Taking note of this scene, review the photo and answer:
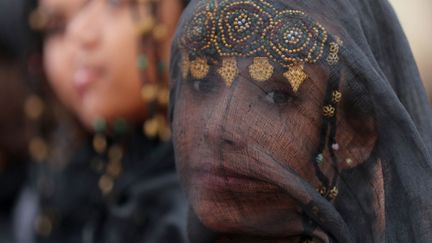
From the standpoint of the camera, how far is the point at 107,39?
1.73 metres

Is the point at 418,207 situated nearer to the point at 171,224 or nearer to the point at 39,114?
the point at 171,224

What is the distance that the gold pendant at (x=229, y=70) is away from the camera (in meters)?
1.13

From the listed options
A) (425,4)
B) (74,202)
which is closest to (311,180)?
(74,202)

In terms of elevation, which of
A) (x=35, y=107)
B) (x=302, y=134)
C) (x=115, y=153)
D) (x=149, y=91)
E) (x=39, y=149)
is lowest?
(x=39, y=149)

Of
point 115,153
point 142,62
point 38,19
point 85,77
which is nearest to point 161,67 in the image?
point 142,62

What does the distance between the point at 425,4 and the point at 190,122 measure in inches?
103

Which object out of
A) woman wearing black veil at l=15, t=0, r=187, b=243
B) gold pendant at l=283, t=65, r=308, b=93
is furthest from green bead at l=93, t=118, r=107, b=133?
gold pendant at l=283, t=65, r=308, b=93

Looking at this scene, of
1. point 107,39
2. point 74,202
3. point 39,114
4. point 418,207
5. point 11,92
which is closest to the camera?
point 418,207

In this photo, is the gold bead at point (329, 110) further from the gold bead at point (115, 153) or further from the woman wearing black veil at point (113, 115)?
the gold bead at point (115, 153)

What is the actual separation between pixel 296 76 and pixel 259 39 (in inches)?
2.6

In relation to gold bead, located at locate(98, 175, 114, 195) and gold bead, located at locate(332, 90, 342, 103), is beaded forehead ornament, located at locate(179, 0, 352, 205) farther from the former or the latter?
gold bead, located at locate(98, 175, 114, 195)

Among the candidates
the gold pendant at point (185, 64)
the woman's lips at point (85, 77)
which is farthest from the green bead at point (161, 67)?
the gold pendant at point (185, 64)

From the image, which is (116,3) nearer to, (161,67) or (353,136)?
(161,67)

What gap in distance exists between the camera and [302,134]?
113 centimetres
